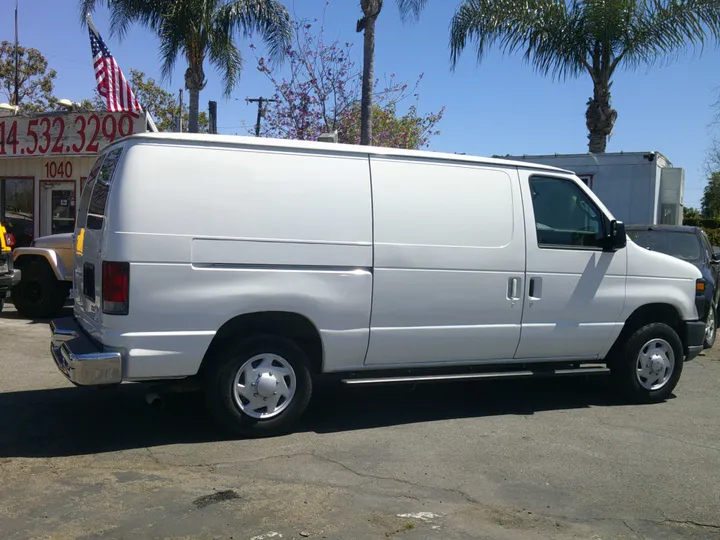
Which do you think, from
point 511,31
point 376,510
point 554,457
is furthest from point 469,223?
point 511,31

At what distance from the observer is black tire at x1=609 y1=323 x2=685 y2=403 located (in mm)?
7121

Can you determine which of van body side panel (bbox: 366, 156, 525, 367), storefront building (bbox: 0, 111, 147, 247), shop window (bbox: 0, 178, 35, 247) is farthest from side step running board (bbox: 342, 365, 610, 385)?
shop window (bbox: 0, 178, 35, 247)

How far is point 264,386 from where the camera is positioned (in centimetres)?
567

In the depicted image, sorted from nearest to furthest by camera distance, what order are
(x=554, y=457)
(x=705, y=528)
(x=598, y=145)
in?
1. (x=705, y=528)
2. (x=554, y=457)
3. (x=598, y=145)

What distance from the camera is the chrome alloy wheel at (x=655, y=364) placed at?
7219mm

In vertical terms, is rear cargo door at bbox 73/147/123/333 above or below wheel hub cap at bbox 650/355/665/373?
above

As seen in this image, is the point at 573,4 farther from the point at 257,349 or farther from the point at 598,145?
the point at 257,349

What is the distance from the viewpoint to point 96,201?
5832 millimetres

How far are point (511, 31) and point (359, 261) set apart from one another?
12203mm

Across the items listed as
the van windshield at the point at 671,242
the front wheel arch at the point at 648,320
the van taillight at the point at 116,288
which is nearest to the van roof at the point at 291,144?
the van taillight at the point at 116,288

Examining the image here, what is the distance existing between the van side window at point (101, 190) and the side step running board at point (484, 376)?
230 cm

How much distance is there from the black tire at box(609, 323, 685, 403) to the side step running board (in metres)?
0.15

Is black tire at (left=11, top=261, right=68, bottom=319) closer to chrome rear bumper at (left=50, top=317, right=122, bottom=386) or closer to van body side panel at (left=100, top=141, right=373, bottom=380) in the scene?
chrome rear bumper at (left=50, top=317, right=122, bottom=386)

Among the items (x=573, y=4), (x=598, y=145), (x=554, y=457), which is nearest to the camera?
(x=554, y=457)
